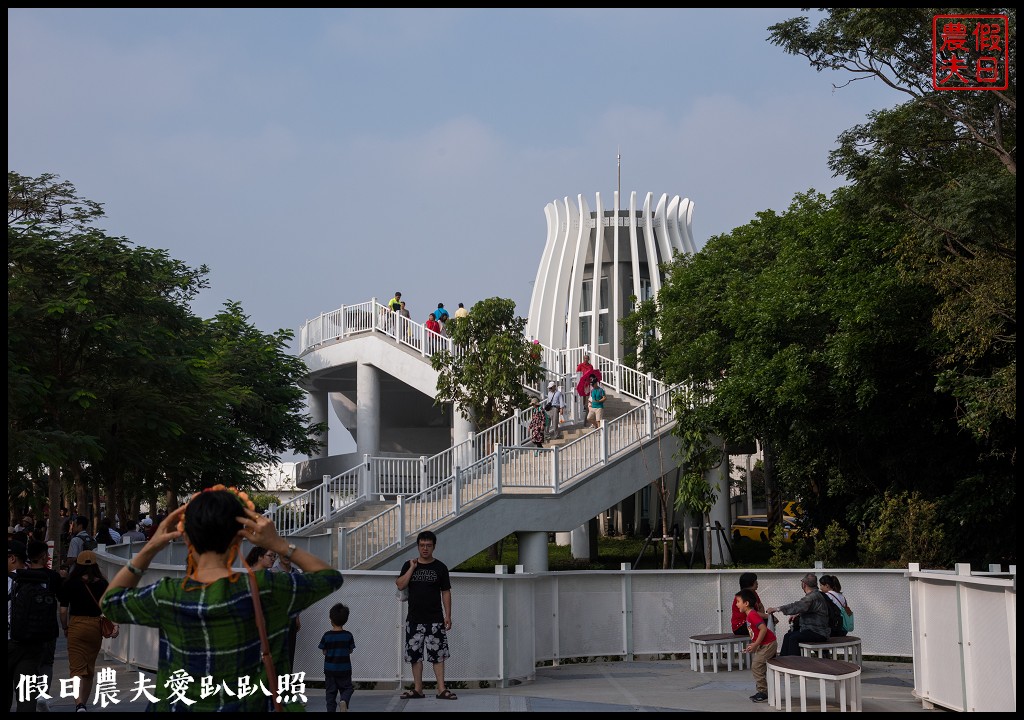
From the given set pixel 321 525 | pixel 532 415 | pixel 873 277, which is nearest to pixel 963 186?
pixel 873 277

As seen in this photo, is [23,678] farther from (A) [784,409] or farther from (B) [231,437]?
(B) [231,437]

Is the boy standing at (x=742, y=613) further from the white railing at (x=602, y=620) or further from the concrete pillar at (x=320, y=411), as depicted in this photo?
the concrete pillar at (x=320, y=411)

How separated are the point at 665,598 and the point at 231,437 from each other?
52.8 feet

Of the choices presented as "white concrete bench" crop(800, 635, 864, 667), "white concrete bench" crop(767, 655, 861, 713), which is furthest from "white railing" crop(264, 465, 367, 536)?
"white concrete bench" crop(767, 655, 861, 713)

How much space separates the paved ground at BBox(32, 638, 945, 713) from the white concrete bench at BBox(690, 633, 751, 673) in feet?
0.54

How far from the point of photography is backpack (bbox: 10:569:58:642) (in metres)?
9.67

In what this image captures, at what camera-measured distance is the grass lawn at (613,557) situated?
98.2ft

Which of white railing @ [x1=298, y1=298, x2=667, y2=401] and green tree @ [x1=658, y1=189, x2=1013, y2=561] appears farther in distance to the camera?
white railing @ [x1=298, y1=298, x2=667, y2=401]

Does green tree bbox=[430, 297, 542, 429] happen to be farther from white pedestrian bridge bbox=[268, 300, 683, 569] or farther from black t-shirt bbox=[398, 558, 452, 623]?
black t-shirt bbox=[398, 558, 452, 623]

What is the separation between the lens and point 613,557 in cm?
3391

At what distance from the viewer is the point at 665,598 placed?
15.4 metres

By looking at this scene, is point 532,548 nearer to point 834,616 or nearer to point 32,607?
point 834,616

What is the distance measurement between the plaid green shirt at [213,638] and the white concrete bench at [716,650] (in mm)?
9930

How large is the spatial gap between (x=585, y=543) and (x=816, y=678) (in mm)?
22309
